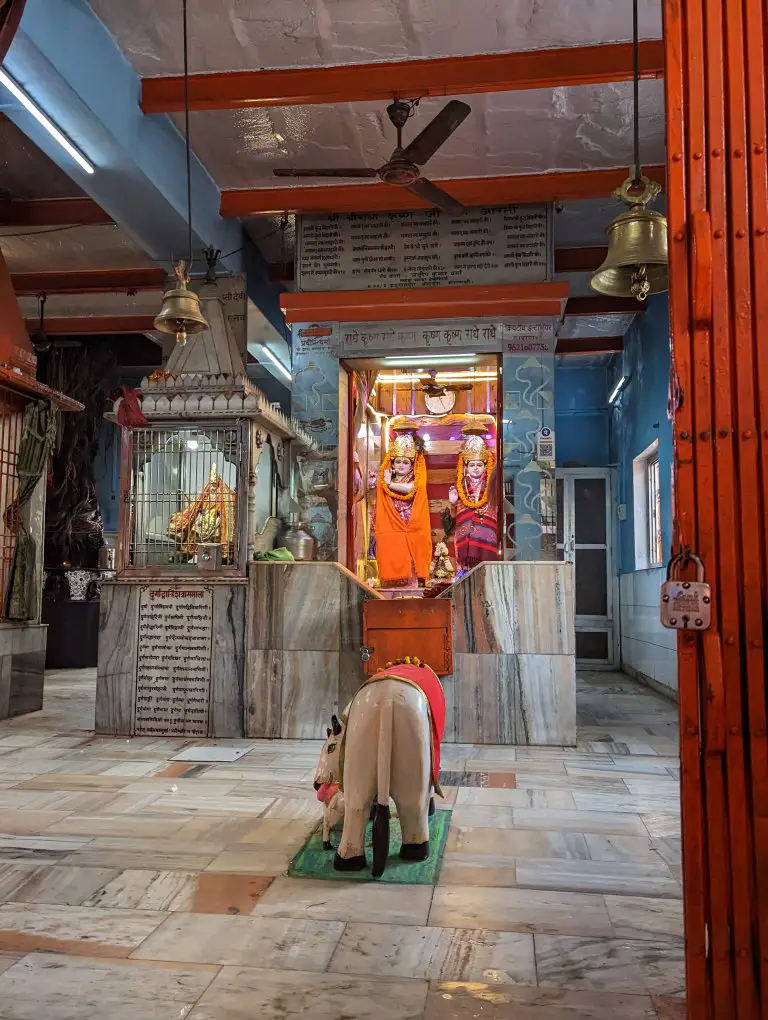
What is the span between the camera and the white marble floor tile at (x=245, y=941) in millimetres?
2896

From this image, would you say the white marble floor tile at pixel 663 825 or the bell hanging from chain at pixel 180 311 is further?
the bell hanging from chain at pixel 180 311

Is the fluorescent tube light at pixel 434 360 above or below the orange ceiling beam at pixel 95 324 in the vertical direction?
below

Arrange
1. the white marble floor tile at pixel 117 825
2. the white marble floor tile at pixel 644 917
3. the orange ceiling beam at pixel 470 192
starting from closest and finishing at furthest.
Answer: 1. the white marble floor tile at pixel 644 917
2. the white marble floor tile at pixel 117 825
3. the orange ceiling beam at pixel 470 192

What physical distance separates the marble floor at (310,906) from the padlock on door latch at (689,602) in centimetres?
130

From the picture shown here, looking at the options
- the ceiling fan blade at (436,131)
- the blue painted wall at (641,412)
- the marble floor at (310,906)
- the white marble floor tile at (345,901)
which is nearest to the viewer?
the marble floor at (310,906)

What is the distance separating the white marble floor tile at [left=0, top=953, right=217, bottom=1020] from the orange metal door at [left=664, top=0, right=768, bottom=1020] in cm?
158

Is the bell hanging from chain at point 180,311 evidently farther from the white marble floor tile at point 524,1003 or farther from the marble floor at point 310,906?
the white marble floor tile at point 524,1003

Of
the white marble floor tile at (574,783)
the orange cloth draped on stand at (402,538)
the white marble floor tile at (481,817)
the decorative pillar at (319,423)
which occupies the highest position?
A: the decorative pillar at (319,423)

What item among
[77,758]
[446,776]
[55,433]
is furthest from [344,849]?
[55,433]

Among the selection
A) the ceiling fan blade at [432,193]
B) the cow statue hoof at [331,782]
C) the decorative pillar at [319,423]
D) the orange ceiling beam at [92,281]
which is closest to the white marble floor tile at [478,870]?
the cow statue hoof at [331,782]

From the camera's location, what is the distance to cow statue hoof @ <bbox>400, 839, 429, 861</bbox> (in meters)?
3.90

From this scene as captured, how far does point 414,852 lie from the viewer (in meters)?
3.90

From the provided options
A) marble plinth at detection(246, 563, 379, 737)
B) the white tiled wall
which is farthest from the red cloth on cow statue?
the white tiled wall

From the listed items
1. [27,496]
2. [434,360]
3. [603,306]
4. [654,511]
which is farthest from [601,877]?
[603,306]
